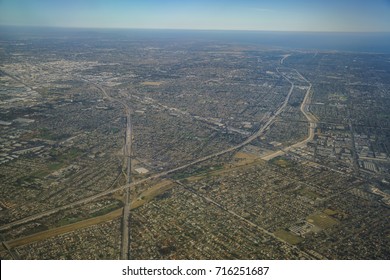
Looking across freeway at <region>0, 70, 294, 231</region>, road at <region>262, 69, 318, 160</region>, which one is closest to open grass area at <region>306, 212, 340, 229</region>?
road at <region>262, 69, 318, 160</region>

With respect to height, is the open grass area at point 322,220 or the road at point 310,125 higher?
the road at point 310,125

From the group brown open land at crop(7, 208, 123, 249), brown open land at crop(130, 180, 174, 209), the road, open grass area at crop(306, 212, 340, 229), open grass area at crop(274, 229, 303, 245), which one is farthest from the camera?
the road

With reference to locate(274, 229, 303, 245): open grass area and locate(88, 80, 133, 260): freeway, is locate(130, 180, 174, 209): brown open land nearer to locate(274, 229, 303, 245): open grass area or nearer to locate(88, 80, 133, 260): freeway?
locate(88, 80, 133, 260): freeway

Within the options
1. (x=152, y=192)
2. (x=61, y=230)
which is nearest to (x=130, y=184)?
(x=152, y=192)

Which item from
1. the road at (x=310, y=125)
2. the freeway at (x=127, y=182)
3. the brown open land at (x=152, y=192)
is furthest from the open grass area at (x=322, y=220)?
the freeway at (x=127, y=182)

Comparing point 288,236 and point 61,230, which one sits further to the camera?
point 61,230

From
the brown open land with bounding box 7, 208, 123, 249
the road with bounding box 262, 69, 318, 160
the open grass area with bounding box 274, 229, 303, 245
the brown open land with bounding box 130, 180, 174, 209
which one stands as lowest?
the brown open land with bounding box 7, 208, 123, 249

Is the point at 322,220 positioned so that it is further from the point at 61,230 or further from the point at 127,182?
the point at 61,230

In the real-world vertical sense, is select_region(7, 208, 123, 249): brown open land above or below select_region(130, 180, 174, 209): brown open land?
below

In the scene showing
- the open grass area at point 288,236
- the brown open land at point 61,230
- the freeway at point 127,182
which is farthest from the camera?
the open grass area at point 288,236

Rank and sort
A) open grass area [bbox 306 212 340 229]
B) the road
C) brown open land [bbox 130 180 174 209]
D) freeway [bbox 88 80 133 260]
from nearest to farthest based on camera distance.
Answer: freeway [bbox 88 80 133 260]
open grass area [bbox 306 212 340 229]
brown open land [bbox 130 180 174 209]
the road

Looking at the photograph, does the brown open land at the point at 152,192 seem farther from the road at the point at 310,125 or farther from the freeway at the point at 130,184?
the road at the point at 310,125
